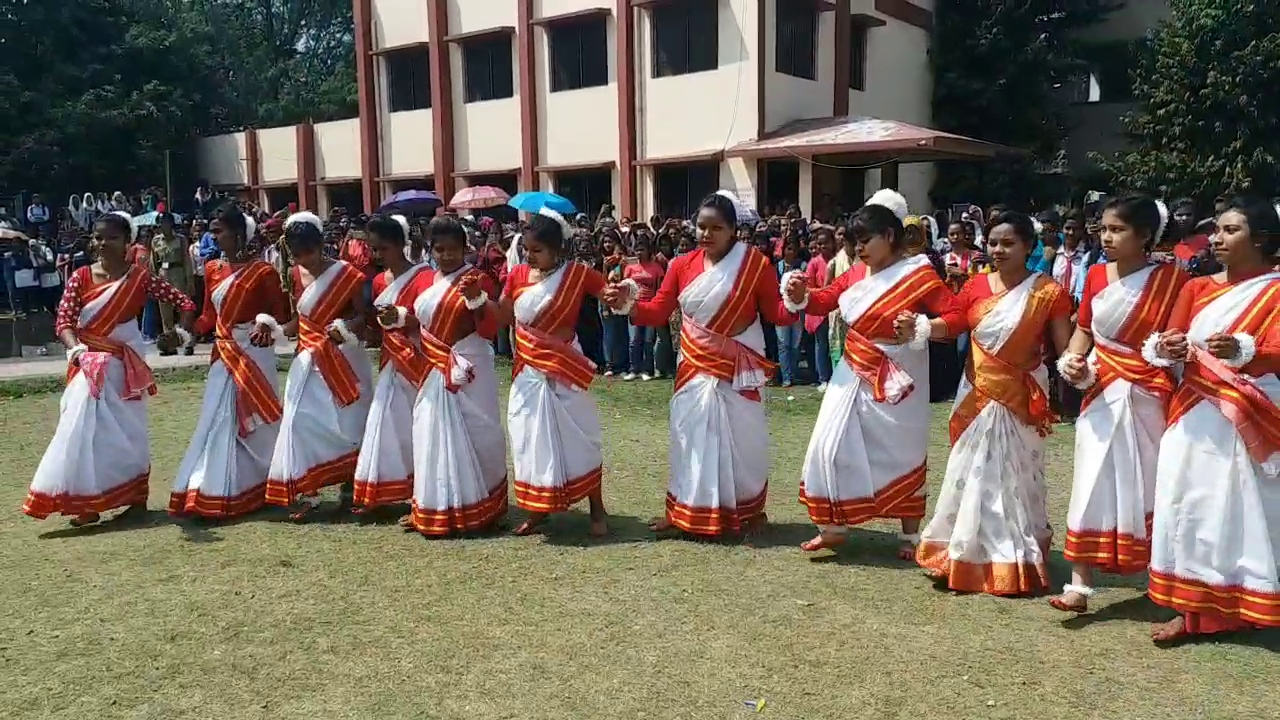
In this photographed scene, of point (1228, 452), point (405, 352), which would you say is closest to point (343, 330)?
point (405, 352)

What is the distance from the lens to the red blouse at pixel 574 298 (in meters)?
5.66

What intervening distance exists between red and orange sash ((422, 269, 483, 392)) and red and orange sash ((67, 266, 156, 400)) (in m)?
1.93

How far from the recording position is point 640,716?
363 cm

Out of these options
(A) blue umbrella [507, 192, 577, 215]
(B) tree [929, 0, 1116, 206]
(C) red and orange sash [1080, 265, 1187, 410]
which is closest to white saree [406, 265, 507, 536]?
(C) red and orange sash [1080, 265, 1187, 410]

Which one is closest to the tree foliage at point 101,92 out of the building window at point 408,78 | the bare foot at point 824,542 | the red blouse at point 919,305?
the building window at point 408,78

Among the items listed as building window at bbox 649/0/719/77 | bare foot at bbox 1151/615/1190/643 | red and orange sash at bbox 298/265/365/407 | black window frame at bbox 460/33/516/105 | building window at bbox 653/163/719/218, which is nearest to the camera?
bare foot at bbox 1151/615/1190/643

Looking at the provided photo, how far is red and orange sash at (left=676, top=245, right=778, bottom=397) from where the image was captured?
546 centimetres

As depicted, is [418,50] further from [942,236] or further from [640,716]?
[640,716]

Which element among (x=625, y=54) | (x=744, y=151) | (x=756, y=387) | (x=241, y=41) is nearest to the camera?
(x=756, y=387)

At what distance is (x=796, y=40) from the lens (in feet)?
65.4

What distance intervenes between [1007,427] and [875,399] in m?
0.68

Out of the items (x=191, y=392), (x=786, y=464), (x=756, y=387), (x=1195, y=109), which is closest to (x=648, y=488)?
(x=786, y=464)

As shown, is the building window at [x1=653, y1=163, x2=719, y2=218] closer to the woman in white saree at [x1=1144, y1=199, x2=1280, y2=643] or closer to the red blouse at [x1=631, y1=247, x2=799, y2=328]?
the red blouse at [x1=631, y1=247, x2=799, y2=328]

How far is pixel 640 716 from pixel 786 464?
13.9ft
